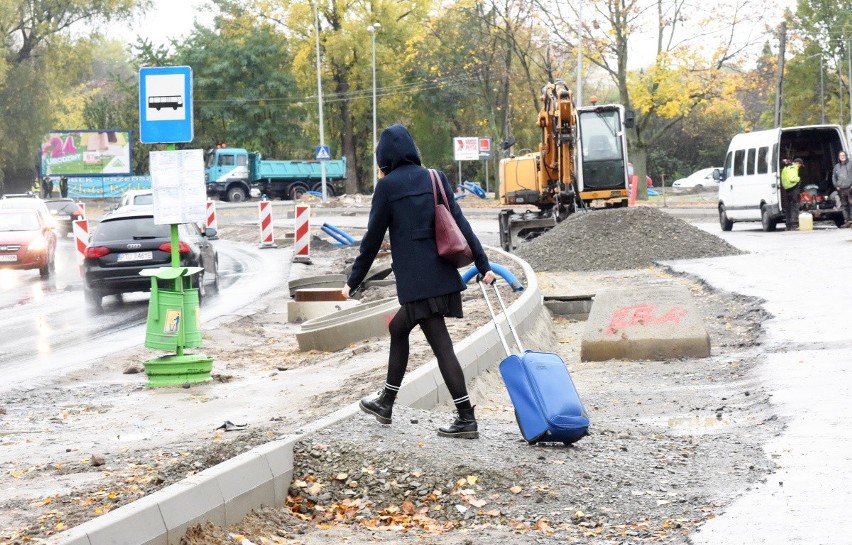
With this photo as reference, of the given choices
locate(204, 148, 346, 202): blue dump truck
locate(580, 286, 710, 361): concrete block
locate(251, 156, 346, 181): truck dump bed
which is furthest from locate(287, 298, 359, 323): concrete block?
locate(251, 156, 346, 181): truck dump bed

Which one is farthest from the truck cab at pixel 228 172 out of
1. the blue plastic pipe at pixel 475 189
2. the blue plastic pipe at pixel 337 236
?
the blue plastic pipe at pixel 337 236

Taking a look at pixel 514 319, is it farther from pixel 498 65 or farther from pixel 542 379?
pixel 498 65

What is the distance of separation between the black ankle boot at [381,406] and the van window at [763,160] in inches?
1021

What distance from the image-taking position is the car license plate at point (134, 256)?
20.8m

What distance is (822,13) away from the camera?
274ft

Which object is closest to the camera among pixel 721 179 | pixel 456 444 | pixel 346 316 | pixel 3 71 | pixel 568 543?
pixel 568 543

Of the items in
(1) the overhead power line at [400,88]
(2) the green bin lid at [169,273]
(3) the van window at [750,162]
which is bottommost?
(2) the green bin lid at [169,273]

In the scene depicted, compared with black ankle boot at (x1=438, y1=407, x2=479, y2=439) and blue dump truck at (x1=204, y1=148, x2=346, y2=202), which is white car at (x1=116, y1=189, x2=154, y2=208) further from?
blue dump truck at (x1=204, y1=148, x2=346, y2=202)

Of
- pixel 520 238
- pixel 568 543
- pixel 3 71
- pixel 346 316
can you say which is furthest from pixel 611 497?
pixel 3 71

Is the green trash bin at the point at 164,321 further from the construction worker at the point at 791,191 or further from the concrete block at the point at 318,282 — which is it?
the construction worker at the point at 791,191

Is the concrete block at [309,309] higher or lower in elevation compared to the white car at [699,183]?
lower

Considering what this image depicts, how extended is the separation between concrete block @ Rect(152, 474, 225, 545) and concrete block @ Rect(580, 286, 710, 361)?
705 cm

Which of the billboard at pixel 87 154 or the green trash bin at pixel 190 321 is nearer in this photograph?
the green trash bin at pixel 190 321

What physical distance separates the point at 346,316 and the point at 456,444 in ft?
24.1
